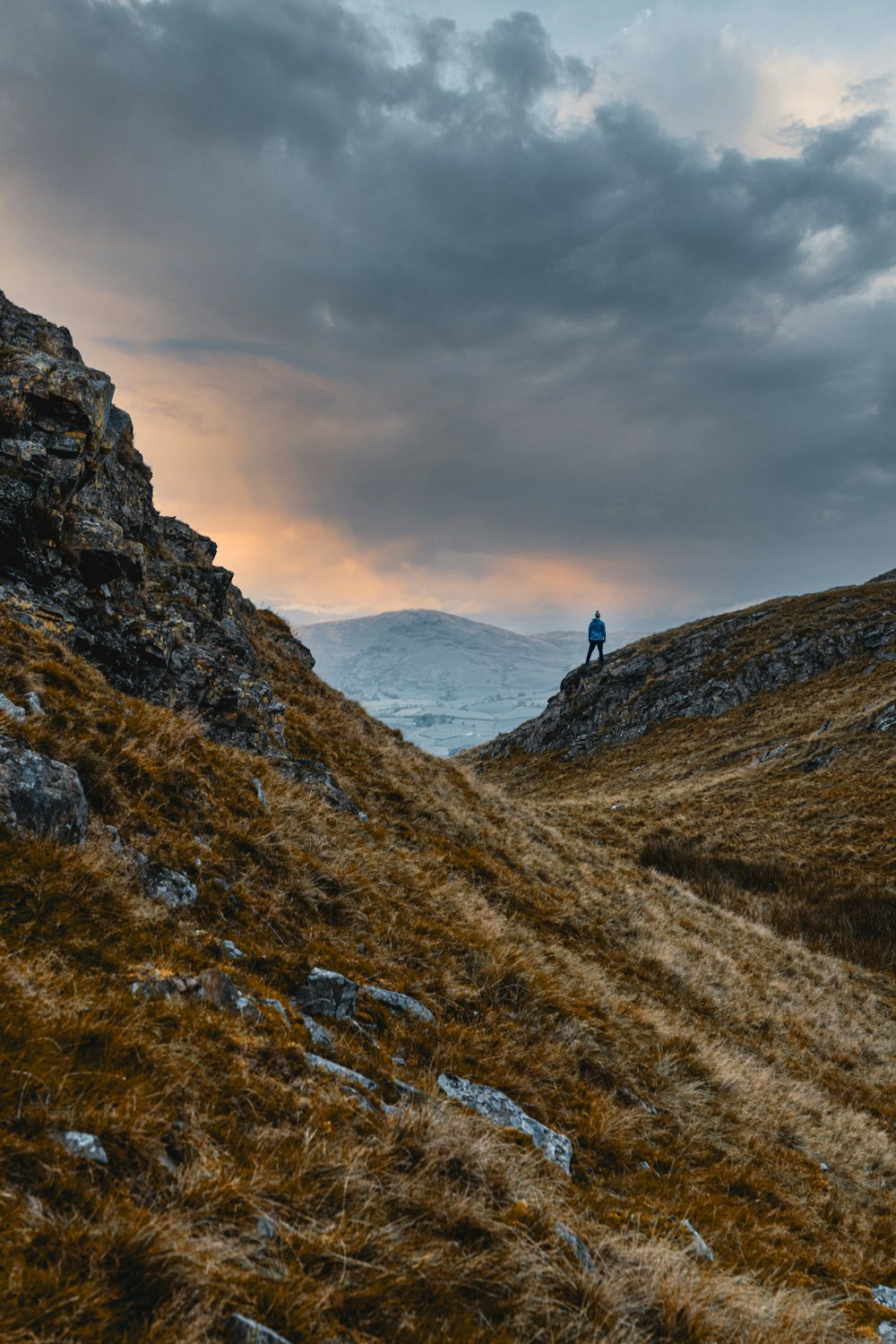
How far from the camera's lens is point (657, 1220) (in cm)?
597

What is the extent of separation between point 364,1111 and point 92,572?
1268 cm

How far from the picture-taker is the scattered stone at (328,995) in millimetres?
6789

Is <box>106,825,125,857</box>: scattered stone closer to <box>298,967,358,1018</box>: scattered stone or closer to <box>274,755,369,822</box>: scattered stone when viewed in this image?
<box>298,967,358,1018</box>: scattered stone

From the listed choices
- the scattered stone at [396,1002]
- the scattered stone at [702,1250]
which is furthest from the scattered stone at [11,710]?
the scattered stone at [702,1250]

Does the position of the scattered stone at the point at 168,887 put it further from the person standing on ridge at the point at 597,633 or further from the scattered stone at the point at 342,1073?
the person standing on ridge at the point at 597,633

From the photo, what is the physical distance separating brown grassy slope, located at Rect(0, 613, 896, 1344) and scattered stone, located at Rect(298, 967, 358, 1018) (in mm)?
268

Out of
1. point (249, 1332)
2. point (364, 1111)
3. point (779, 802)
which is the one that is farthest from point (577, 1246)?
point (779, 802)

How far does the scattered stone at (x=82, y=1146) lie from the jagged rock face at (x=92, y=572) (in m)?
9.63

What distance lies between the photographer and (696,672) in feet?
218

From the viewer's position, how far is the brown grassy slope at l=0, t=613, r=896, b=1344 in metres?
3.45

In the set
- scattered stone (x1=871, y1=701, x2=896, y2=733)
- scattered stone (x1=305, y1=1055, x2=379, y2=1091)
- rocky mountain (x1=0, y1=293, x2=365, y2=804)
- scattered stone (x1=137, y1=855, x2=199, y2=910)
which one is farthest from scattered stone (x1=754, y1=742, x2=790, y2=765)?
scattered stone (x1=137, y1=855, x2=199, y2=910)

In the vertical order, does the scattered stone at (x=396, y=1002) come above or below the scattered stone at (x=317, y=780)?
below

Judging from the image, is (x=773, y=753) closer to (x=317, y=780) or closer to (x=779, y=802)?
(x=779, y=802)

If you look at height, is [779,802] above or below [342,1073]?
below
